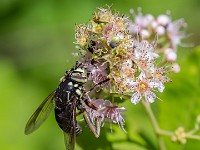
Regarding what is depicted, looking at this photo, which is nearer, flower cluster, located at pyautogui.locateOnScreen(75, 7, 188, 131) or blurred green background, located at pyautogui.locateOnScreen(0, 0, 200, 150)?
flower cluster, located at pyautogui.locateOnScreen(75, 7, 188, 131)

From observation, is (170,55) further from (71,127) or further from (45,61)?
(45,61)

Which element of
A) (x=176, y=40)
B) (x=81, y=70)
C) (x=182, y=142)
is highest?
(x=176, y=40)

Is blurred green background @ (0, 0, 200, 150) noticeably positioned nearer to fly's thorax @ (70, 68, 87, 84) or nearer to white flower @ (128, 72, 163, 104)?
white flower @ (128, 72, 163, 104)

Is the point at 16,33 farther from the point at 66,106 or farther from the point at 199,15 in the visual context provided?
the point at 66,106

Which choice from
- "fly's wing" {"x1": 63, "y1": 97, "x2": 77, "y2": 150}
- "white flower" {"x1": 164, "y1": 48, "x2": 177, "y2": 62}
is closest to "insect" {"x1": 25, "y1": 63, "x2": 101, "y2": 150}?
"fly's wing" {"x1": 63, "y1": 97, "x2": 77, "y2": 150}

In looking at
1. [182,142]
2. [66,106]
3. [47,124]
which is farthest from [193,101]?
[47,124]

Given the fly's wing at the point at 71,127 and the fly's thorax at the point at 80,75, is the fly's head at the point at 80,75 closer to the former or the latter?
the fly's thorax at the point at 80,75
